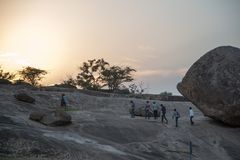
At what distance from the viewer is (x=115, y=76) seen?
247ft

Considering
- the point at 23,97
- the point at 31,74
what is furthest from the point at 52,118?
the point at 31,74

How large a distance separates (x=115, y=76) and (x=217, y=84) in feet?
141

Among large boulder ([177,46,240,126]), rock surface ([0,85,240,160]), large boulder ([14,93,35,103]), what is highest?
large boulder ([177,46,240,126])

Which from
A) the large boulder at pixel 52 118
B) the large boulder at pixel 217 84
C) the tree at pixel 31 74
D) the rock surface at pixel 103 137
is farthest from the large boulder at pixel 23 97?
the tree at pixel 31 74

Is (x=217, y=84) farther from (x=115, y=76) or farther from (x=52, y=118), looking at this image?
(x=115, y=76)

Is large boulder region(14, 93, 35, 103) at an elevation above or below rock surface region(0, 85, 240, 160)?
above

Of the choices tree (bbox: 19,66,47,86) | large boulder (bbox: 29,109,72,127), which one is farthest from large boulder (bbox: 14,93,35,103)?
tree (bbox: 19,66,47,86)

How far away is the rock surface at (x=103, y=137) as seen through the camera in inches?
832

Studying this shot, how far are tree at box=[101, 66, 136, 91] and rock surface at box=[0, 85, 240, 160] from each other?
33.7 m

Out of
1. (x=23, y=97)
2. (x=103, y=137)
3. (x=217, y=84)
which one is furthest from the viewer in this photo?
(x=23, y=97)

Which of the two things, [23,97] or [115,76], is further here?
[115,76]

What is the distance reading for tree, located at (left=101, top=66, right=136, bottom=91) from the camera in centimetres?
7444

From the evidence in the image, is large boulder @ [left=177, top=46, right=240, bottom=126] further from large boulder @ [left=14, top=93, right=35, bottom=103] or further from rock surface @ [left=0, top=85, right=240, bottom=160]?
large boulder @ [left=14, top=93, right=35, bottom=103]

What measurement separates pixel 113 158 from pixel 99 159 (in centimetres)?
85
